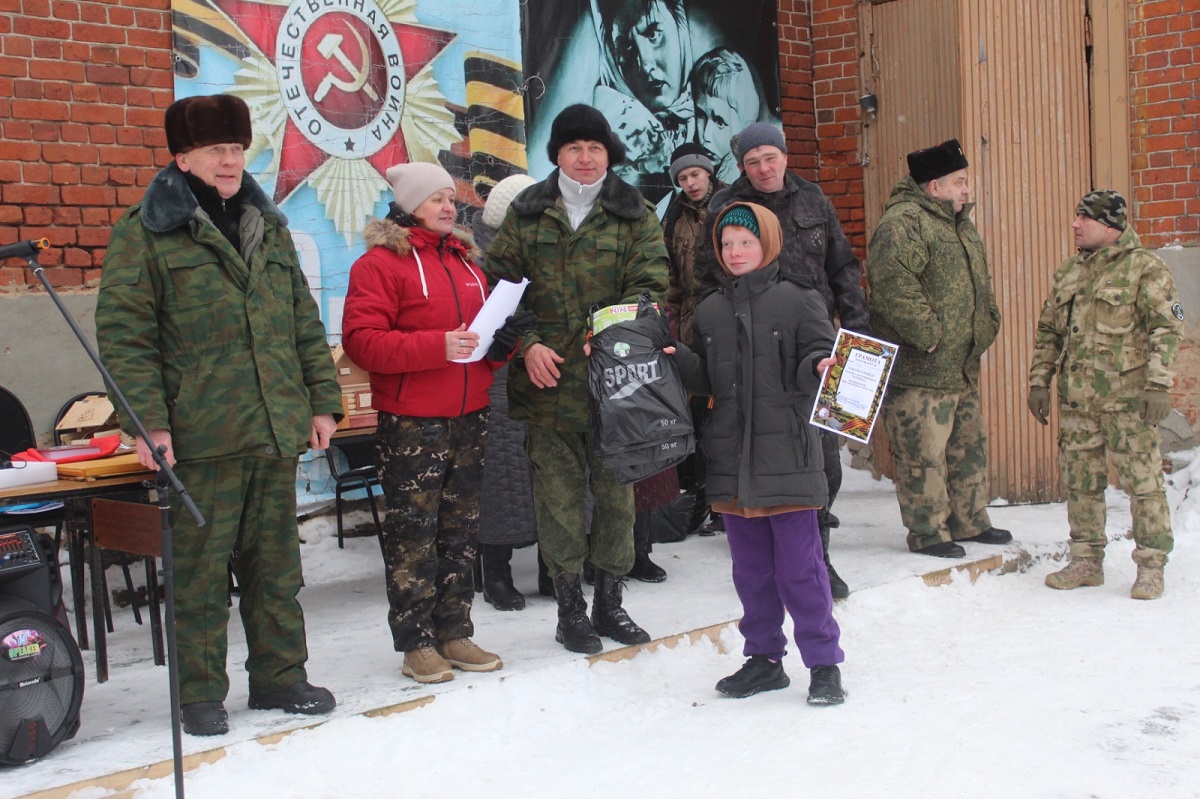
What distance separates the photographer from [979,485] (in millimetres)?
6598

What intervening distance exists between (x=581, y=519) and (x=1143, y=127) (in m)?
5.45

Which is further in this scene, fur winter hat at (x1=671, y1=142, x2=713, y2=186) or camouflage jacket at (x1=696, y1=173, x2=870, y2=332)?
fur winter hat at (x1=671, y1=142, x2=713, y2=186)

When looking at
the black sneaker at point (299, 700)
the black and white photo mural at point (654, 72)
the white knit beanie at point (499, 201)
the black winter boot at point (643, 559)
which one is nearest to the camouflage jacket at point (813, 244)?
the white knit beanie at point (499, 201)

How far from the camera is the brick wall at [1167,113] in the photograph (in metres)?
8.01

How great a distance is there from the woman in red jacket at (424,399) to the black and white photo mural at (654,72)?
3197 millimetres

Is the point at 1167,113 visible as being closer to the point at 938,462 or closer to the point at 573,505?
the point at 938,462

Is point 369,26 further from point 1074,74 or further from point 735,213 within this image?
point 1074,74

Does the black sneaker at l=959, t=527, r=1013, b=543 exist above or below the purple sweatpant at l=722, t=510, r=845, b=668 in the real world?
below

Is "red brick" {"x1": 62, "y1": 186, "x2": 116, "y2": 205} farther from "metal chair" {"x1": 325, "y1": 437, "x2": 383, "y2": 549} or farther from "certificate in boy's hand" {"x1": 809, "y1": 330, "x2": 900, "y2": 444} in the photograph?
"certificate in boy's hand" {"x1": 809, "y1": 330, "x2": 900, "y2": 444}

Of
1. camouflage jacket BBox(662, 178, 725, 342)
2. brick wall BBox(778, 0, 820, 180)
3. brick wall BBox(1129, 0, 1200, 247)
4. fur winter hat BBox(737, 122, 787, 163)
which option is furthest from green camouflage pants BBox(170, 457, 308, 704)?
brick wall BBox(1129, 0, 1200, 247)

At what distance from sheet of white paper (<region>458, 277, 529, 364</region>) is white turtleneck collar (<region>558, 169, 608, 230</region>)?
0.48 meters

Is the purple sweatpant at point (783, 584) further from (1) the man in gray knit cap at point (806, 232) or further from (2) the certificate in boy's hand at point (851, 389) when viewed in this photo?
(1) the man in gray knit cap at point (806, 232)

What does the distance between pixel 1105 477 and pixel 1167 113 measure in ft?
10.6

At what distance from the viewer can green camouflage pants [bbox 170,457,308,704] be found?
13.2 ft
